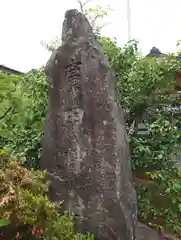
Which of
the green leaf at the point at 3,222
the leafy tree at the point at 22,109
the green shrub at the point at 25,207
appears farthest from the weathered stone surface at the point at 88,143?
the green leaf at the point at 3,222

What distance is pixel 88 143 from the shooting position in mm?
3316

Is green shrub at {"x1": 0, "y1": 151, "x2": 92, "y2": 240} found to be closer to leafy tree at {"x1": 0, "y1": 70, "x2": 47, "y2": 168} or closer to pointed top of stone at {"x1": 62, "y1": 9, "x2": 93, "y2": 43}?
pointed top of stone at {"x1": 62, "y1": 9, "x2": 93, "y2": 43}

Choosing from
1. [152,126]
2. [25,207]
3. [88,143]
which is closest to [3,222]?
[25,207]

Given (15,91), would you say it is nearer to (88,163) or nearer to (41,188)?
(88,163)

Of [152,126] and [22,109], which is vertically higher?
[22,109]

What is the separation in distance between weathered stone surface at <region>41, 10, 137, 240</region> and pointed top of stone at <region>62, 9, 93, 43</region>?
12mm

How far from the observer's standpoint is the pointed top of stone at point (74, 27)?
11.7 feet

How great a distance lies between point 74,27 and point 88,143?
4.28 ft

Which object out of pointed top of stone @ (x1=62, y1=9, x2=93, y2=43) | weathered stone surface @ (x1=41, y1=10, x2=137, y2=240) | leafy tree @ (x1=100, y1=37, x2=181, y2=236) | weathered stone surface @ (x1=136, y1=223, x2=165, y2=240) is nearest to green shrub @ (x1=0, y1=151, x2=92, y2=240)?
weathered stone surface @ (x1=41, y1=10, x2=137, y2=240)

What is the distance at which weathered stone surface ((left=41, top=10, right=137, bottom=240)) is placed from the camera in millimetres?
3234

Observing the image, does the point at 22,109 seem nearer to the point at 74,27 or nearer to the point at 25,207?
the point at 74,27

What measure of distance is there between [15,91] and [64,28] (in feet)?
5.37

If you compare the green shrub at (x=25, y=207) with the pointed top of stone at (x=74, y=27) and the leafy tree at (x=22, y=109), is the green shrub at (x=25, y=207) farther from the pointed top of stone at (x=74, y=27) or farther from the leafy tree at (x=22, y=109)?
the leafy tree at (x=22, y=109)

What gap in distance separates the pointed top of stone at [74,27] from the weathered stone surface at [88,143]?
0.04 ft
